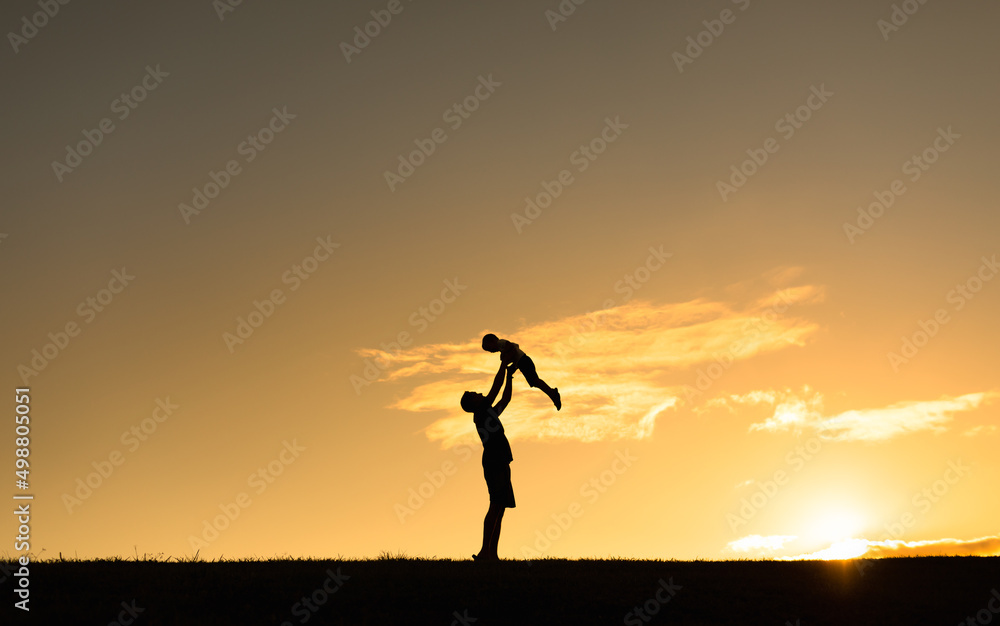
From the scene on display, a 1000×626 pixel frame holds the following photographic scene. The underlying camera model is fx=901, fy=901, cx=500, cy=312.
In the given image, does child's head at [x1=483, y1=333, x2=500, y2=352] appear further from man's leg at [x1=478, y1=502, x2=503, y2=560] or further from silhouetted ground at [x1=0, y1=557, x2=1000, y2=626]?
silhouetted ground at [x1=0, y1=557, x2=1000, y2=626]

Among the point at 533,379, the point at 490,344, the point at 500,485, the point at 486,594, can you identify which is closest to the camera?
the point at 486,594

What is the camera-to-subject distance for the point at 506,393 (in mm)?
17688

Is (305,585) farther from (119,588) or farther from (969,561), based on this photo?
(969,561)

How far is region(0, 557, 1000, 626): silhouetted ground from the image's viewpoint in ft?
44.4

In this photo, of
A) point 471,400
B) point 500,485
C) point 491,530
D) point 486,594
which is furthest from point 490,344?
point 486,594

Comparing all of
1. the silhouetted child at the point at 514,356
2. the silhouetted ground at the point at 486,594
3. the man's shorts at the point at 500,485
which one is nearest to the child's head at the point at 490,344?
the silhouetted child at the point at 514,356

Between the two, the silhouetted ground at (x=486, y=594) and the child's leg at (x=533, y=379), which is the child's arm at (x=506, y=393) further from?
the silhouetted ground at (x=486, y=594)

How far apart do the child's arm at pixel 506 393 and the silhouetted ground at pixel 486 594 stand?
2915 mm

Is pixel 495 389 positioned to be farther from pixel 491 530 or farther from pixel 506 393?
pixel 491 530

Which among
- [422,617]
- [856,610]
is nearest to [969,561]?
[856,610]

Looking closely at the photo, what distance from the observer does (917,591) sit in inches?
631

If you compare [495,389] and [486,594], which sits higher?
[495,389]

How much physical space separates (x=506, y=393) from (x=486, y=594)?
4328 millimetres

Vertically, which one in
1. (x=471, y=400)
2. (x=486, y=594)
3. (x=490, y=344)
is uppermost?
(x=490, y=344)
